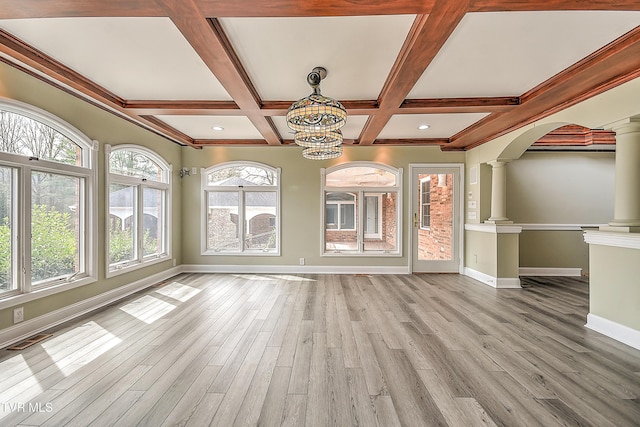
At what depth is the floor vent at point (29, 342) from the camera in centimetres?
259

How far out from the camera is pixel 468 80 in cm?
305

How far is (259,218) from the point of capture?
19.6ft

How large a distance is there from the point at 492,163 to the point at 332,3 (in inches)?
174

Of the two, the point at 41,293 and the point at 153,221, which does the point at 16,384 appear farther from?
the point at 153,221

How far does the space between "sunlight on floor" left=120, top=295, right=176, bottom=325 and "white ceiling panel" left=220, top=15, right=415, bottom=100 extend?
298cm

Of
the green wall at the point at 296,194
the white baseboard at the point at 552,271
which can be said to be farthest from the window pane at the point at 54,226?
the white baseboard at the point at 552,271

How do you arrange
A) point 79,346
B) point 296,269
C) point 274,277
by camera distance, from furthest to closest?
point 296,269
point 274,277
point 79,346

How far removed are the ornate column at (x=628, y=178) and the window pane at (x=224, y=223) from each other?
225 inches

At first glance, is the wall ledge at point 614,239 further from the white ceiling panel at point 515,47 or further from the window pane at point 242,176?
the window pane at point 242,176

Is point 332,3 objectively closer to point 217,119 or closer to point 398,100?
point 398,100

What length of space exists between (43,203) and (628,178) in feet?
20.2

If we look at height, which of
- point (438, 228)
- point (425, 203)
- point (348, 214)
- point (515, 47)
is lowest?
point (438, 228)

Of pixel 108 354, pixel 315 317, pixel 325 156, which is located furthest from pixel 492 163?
pixel 108 354

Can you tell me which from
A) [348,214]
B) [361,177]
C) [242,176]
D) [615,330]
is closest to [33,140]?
[242,176]
